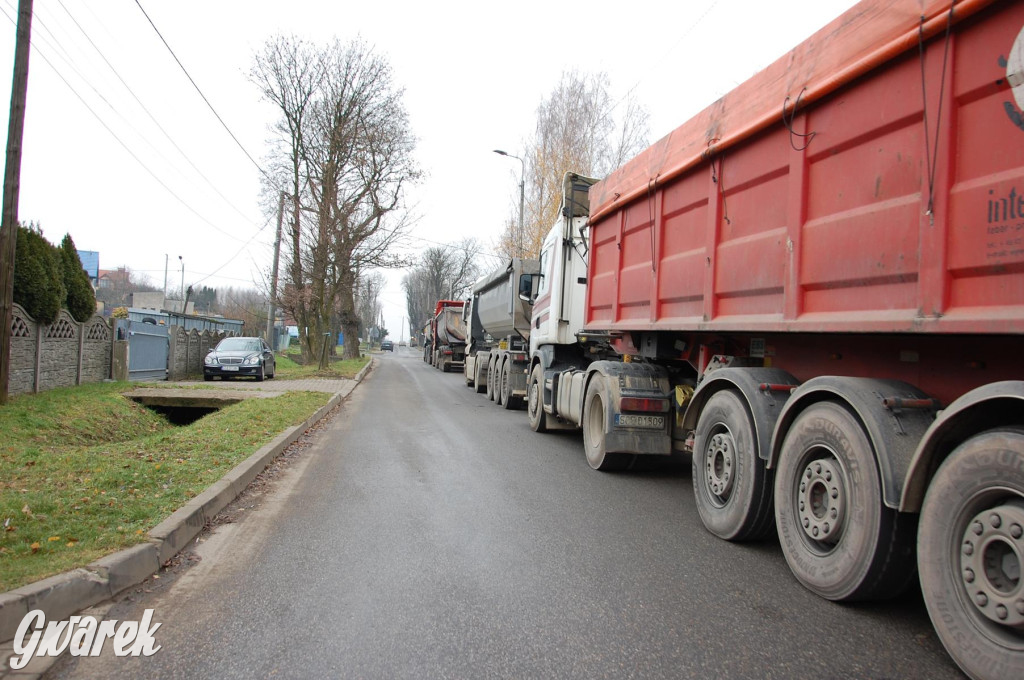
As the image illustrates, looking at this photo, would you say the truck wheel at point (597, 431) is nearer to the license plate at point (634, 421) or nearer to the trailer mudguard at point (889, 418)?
the license plate at point (634, 421)

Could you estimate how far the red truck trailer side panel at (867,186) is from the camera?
2615 mm

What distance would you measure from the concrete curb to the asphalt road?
17 centimetres

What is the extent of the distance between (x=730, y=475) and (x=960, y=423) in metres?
1.98

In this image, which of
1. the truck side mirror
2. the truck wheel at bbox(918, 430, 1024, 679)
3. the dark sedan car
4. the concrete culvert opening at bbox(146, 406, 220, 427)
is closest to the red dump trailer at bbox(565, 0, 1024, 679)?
the truck wheel at bbox(918, 430, 1024, 679)

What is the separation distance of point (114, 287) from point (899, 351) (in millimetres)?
83835

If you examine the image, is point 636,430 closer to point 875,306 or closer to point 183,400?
point 875,306

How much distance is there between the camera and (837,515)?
11.0 feet

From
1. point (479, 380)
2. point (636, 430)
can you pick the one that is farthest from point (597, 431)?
point (479, 380)

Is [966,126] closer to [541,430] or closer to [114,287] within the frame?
[541,430]

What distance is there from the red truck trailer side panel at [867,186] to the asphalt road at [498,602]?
1.55 m

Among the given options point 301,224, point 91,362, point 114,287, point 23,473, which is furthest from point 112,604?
point 114,287

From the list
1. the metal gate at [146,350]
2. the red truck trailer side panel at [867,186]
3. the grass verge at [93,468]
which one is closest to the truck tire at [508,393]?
the grass verge at [93,468]

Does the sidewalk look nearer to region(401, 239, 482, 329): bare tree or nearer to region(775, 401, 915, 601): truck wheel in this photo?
region(775, 401, 915, 601): truck wheel

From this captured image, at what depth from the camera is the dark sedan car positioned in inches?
745
